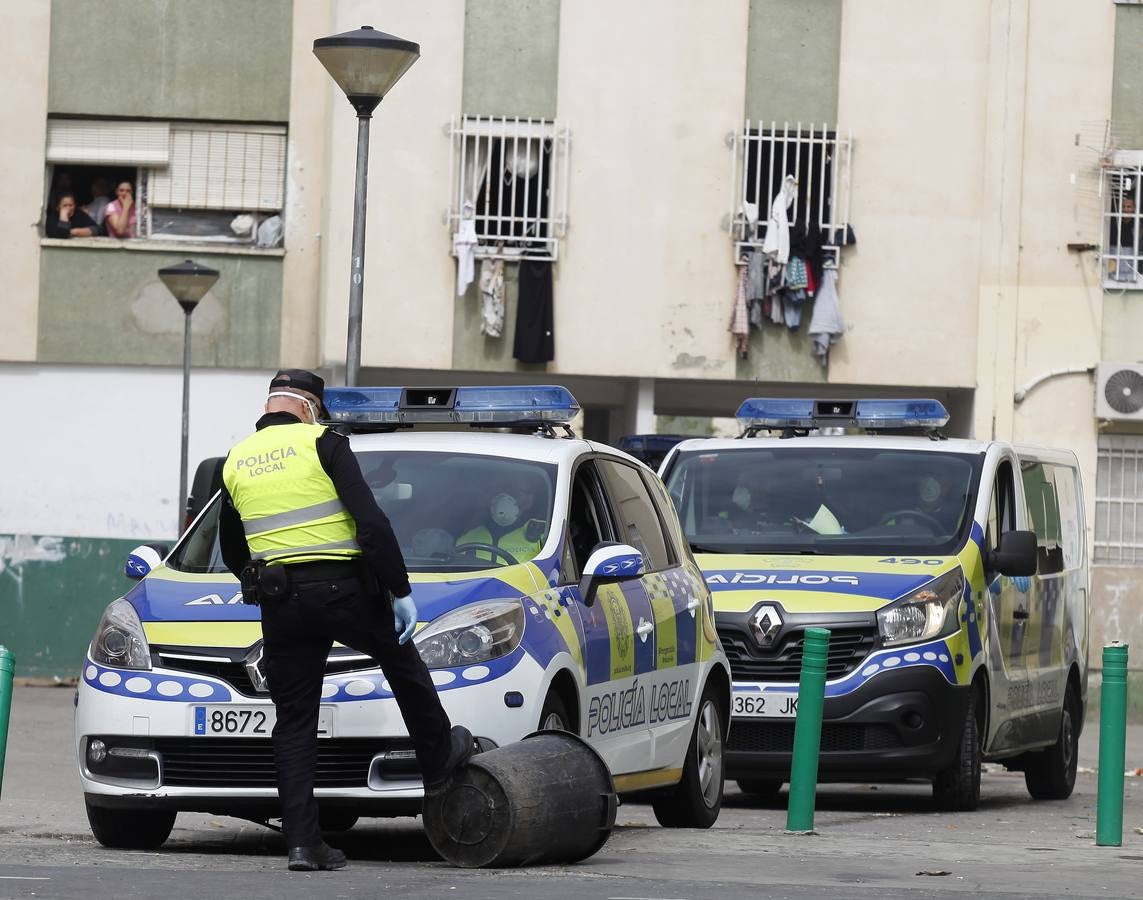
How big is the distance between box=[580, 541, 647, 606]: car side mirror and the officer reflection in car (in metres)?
0.23

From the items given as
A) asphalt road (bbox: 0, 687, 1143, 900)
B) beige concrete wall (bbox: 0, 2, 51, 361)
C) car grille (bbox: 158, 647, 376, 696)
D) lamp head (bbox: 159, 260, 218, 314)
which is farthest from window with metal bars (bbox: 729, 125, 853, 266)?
car grille (bbox: 158, 647, 376, 696)

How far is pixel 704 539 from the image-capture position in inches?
487

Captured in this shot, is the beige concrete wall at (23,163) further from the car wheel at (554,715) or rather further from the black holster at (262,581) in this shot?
the black holster at (262,581)

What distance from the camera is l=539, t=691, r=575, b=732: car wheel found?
814 centimetres

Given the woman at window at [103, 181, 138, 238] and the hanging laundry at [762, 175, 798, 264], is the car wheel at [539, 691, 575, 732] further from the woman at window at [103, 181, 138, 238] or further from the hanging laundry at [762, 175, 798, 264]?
the woman at window at [103, 181, 138, 238]

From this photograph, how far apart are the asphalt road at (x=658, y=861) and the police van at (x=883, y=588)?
1.47 ft

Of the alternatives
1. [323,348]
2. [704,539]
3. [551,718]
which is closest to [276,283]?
[323,348]

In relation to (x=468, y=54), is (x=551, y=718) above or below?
below

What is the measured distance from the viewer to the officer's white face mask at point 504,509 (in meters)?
8.92

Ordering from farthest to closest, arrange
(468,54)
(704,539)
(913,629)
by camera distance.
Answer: (468,54)
(704,539)
(913,629)

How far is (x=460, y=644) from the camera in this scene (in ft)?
26.2

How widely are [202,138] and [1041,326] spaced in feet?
30.0

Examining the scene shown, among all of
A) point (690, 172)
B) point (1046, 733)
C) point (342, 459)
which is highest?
point (690, 172)

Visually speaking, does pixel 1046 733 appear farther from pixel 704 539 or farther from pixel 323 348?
pixel 323 348
